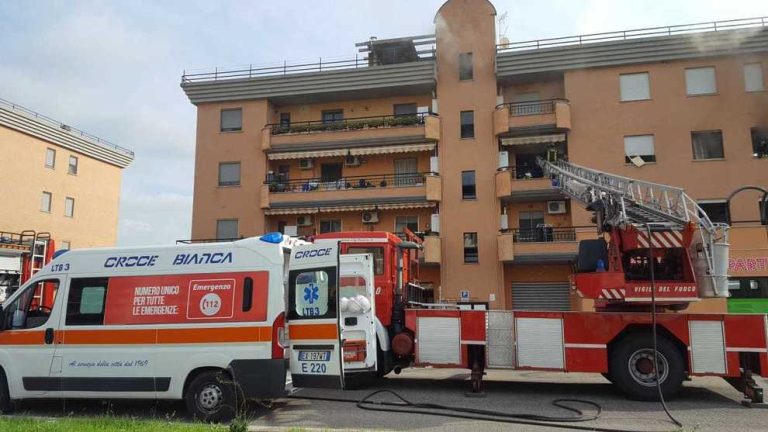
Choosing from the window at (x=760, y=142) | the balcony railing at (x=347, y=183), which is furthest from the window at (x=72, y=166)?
the window at (x=760, y=142)

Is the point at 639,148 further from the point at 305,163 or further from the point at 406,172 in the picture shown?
the point at 305,163

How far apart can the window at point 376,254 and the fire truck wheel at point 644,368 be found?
16.2 ft

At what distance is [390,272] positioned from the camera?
39.9ft

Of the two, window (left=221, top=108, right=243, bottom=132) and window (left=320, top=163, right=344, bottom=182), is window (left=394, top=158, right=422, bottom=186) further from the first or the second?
window (left=221, top=108, right=243, bottom=132)

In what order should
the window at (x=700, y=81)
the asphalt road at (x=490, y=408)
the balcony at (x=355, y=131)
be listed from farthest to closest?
the balcony at (x=355, y=131), the window at (x=700, y=81), the asphalt road at (x=490, y=408)

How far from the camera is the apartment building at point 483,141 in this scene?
25.3 meters

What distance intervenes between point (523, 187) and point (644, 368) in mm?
16785

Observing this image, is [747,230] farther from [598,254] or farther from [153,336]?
[153,336]

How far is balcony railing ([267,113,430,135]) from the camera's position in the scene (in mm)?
28719

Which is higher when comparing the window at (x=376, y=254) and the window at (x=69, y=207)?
the window at (x=69, y=207)

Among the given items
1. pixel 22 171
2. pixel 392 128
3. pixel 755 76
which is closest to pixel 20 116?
pixel 22 171

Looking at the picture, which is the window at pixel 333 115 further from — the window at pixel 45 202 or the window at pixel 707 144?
the window at pixel 45 202

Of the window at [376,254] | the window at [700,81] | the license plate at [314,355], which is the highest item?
the window at [700,81]

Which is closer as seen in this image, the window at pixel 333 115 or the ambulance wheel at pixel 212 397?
the ambulance wheel at pixel 212 397
